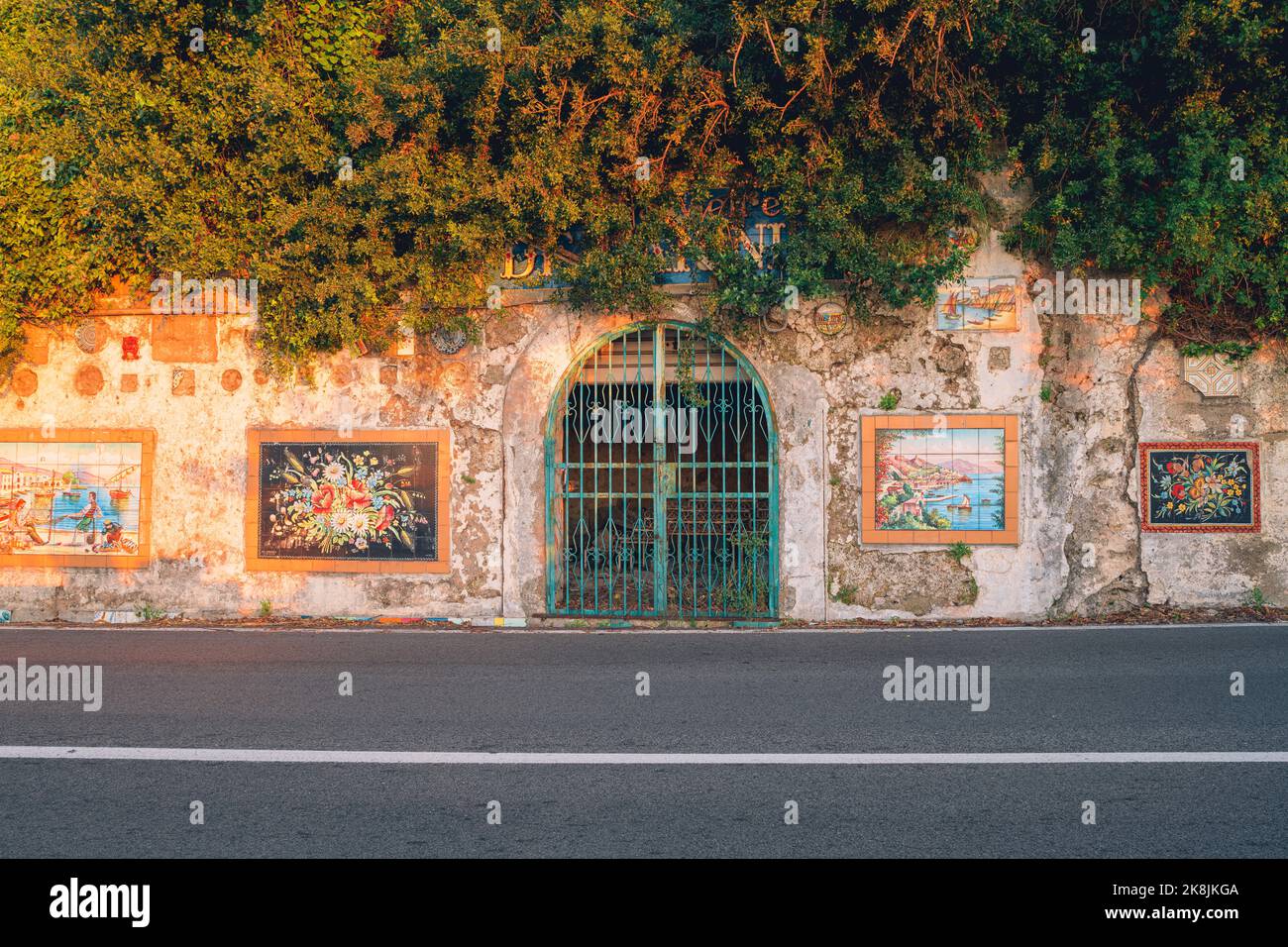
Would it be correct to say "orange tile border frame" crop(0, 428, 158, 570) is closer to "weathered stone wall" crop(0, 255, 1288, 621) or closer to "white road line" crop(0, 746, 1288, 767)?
"weathered stone wall" crop(0, 255, 1288, 621)

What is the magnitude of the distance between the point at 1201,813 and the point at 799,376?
24.3ft

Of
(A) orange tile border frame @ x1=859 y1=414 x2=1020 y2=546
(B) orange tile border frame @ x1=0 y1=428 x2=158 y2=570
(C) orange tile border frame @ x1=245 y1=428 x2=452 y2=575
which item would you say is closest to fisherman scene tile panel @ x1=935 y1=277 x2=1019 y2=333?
(A) orange tile border frame @ x1=859 y1=414 x2=1020 y2=546

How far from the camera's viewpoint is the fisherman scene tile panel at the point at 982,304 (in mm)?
11367

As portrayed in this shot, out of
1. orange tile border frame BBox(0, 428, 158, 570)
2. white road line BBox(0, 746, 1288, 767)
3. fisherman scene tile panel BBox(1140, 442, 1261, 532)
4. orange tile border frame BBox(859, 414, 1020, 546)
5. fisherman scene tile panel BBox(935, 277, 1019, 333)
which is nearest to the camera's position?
white road line BBox(0, 746, 1288, 767)

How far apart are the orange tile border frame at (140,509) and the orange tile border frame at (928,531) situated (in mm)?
8400

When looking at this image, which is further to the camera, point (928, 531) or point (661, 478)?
point (661, 478)

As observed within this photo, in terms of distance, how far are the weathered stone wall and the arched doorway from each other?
0.71 ft

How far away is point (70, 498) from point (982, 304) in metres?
11.0

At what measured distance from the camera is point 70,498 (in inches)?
493

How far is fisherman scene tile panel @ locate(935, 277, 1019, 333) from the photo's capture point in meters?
11.4

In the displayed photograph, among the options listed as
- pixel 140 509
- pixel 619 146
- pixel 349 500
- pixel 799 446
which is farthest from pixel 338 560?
pixel 619 146

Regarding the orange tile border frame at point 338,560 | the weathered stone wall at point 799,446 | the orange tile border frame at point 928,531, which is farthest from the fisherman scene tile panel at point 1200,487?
the orange tile border frame at point 338,560

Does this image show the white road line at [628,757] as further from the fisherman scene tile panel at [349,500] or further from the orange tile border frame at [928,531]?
the fisherman scene tile panel at [349,500]

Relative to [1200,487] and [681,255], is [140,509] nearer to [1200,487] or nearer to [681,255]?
[681,255]
